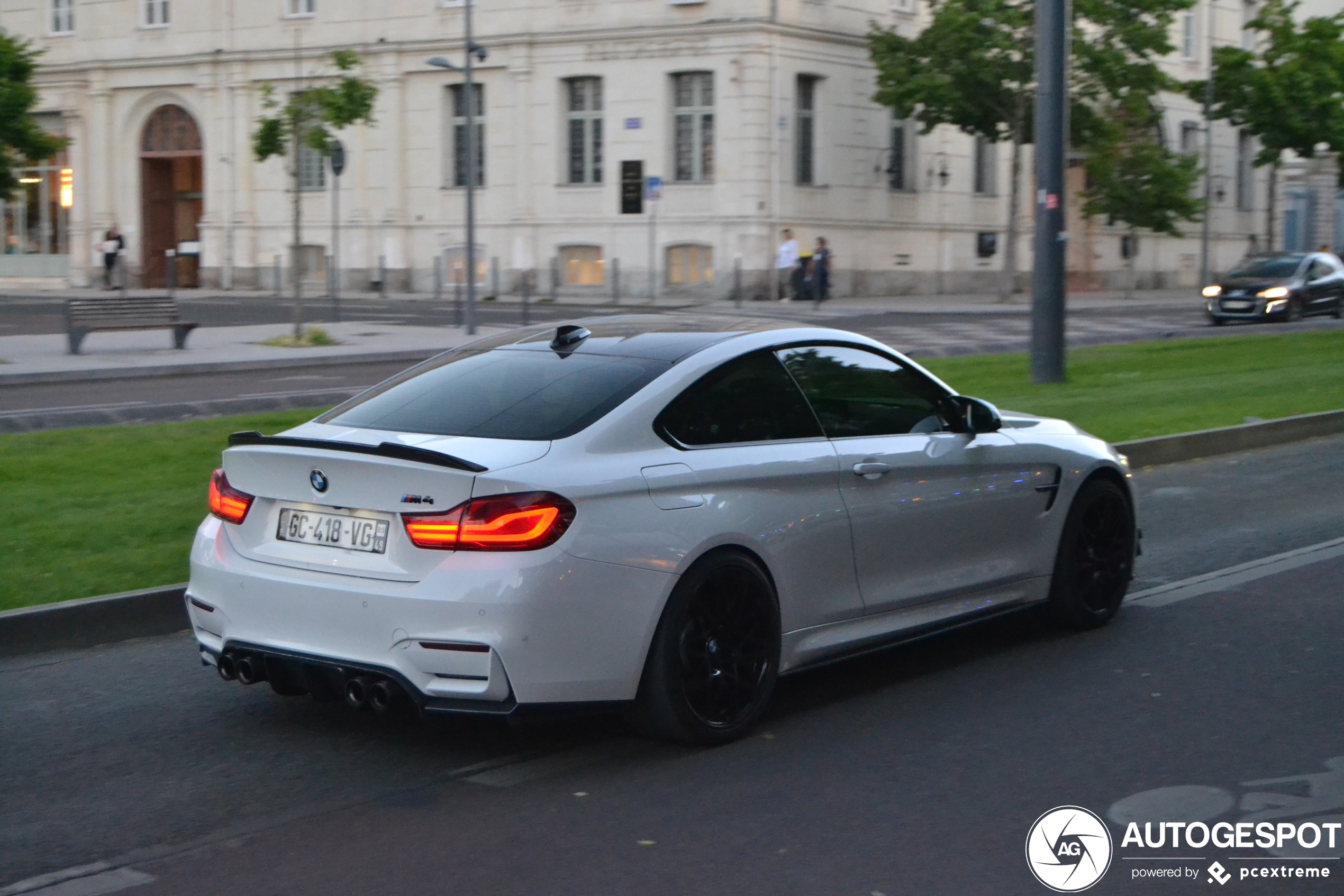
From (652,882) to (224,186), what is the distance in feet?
151

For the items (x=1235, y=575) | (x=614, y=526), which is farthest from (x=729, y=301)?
(x=614, y=526)

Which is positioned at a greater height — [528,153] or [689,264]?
[528,153]

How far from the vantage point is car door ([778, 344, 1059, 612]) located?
6.01 m

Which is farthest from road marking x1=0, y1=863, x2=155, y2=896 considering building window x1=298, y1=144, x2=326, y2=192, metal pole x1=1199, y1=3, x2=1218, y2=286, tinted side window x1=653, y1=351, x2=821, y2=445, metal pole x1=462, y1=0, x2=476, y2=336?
building window x1=298, y1=144, x2=326, y2=192

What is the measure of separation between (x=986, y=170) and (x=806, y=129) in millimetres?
7531

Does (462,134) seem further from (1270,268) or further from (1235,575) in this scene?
(1235,575)

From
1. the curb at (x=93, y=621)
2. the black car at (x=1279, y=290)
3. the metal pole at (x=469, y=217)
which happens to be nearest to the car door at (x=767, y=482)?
the curb at (x=93, y=621)

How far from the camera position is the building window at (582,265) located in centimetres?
4247

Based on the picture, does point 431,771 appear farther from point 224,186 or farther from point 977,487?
point 224,186

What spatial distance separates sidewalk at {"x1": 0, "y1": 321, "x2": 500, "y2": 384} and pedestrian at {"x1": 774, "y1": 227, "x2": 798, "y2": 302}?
1085 cm

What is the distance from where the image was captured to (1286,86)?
4744cm

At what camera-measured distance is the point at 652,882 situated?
420 cm

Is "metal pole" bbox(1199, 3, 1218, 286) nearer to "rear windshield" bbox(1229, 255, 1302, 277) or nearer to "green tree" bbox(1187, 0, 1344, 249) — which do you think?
"green tree" bbox(1187, 0, 1344, 249)

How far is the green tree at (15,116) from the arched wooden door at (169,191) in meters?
27.0
